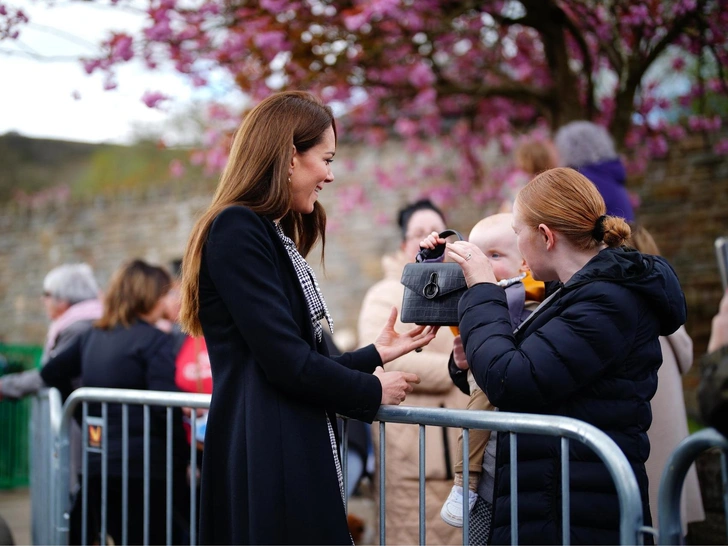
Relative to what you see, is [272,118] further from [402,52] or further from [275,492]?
[402,52]

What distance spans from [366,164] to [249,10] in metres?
7.02

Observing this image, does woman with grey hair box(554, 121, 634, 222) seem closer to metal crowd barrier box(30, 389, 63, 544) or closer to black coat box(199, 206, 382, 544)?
black coat box(199, 206, 382, 544)

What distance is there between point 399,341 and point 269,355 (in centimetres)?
61

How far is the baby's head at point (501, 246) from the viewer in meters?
2.90

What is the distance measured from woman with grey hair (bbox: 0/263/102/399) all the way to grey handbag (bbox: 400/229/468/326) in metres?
2.97

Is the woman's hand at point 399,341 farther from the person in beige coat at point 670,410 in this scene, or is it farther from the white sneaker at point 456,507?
the person in beige coat at point 670,410

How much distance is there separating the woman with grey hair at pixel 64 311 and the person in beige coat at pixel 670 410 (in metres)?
3.23

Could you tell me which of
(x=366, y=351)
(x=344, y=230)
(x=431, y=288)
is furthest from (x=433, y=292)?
(x=344, y=230)

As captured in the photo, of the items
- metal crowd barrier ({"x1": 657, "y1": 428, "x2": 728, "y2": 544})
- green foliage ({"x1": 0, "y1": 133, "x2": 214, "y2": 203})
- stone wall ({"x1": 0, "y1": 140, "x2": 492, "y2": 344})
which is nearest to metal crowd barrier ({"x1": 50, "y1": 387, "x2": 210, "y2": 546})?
metal crowd barrier ({"x1": 657, "y1": 428, "x2": 728, "y2": 544})

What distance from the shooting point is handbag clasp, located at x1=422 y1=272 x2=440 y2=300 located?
2.51 metres

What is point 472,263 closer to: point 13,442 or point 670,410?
point 670,410

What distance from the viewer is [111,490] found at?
14.0ft

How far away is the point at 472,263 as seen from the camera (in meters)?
2.38

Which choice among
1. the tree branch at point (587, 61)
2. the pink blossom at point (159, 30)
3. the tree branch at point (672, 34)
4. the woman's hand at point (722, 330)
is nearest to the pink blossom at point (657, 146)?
the tree branch at point (587, 61)
